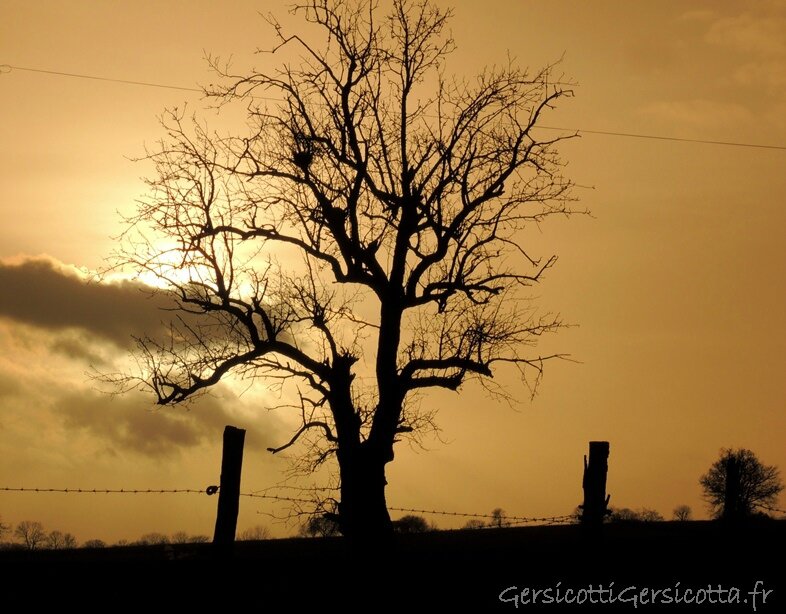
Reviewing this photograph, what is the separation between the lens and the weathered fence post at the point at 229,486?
15.5 metres

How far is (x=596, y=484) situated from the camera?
1825cm

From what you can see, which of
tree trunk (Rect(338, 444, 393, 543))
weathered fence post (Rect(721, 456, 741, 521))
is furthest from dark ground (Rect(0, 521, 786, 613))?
weathered fence post (Rect(721, 456, 741, 521))

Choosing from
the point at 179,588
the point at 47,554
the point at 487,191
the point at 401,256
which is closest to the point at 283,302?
the point at 401,256

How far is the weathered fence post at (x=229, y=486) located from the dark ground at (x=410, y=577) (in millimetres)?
356

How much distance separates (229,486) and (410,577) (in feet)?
11.1

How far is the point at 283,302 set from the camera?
23375 millimetres

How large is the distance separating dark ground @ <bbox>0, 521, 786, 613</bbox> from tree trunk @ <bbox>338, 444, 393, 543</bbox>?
2115 millimetres

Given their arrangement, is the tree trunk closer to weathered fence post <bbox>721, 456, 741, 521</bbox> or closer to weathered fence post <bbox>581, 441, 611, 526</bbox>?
weathered fence post <bbox>581, 441, 611, 526</bbox>

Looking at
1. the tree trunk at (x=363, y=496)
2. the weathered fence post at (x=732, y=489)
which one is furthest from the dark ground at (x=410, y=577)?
the weathered fence post at (x=732, y=489)

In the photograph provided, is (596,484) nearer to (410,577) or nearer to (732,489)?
(410,577)

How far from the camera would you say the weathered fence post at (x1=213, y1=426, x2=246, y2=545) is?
1548cm

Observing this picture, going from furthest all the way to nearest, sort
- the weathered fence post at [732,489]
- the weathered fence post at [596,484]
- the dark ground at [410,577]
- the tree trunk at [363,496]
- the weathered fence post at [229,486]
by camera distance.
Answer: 1. the weathered fence post at [732,489]
2. the tree trunk at [363,496]
3. the weathered fence post at [596,484]
4. the weathered fence post at [229,486]
5. the dark ground at [410,577]

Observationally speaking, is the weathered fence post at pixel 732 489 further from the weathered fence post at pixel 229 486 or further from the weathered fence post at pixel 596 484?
the weathered fence post at pixel 229 486

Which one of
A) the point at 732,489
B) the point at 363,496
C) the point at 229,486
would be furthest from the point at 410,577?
the point at 732,489
